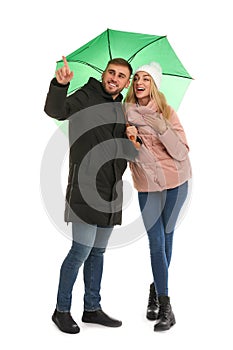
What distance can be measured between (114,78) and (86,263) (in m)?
1.03

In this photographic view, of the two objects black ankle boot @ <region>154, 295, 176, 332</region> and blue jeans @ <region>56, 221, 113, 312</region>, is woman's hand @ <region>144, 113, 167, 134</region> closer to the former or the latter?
blue jeans @ <region>56, 221, 113, 312</region>

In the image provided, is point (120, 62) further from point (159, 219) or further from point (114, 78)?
point (159, 219)

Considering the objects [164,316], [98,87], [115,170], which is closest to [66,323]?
[164,316]

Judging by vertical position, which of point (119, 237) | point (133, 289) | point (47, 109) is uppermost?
point (47, 109)

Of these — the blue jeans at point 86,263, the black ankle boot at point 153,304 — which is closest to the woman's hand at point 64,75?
the blue jeans at point 86,263

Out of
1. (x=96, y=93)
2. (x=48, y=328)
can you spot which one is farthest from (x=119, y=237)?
(x=96, y=93)

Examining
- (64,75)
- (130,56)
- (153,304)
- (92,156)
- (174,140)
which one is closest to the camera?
(64,75)

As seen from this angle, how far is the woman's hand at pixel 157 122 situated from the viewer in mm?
3152

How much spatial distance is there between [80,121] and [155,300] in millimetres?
1158

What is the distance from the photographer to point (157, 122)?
317 centimetres

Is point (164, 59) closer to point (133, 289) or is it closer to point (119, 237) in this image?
point (119, 237)

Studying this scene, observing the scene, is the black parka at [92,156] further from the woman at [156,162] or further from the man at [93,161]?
the woman at [156,162]

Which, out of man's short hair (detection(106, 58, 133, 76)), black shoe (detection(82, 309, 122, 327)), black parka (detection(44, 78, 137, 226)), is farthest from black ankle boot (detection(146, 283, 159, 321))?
man's short hair (detection(106, 58, 133, 76))

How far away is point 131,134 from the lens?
10.3 feet
